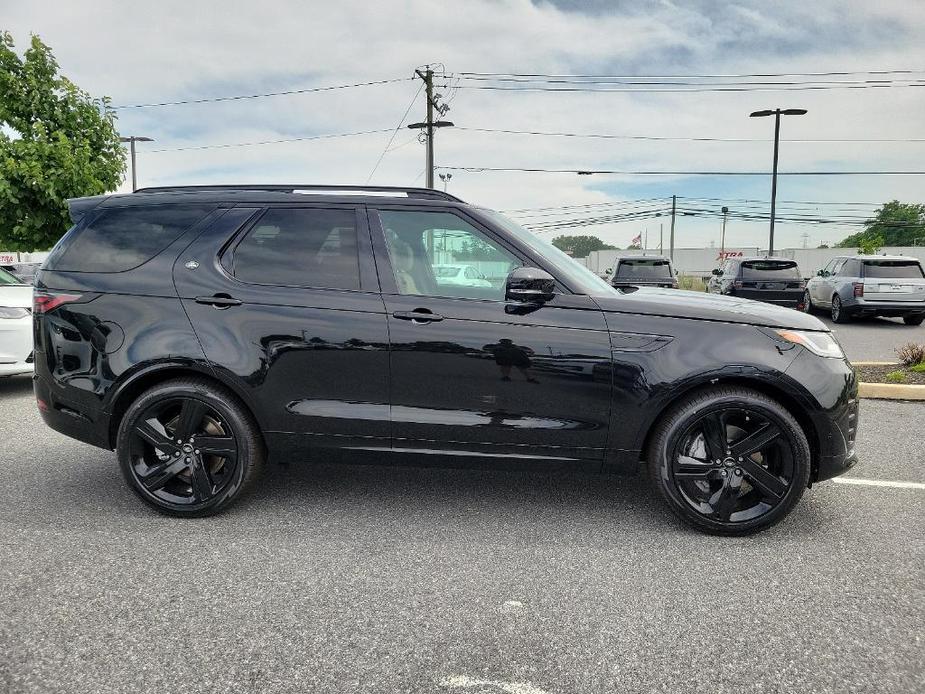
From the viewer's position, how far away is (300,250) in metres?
3.89

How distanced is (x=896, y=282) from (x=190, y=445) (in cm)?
1627

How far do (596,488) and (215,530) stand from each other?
2241 millimetres

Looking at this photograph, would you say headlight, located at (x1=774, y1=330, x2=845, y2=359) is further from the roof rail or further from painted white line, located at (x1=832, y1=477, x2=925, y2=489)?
the roof rail

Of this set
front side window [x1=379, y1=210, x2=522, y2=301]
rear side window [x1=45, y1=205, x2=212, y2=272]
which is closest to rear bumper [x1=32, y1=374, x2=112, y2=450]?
rear side window [x1=45, y1=205, x2=212, y2=272]

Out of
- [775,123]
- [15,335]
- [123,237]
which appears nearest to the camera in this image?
[123,237]

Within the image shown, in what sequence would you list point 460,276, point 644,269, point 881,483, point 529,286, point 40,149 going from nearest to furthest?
point 529,286
point 460,276
point 881,483
point 40,149
point 644,269

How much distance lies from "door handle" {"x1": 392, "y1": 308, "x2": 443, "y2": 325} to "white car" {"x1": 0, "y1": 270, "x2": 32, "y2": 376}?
17.1 ft

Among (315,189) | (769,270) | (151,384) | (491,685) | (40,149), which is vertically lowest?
(491,685)

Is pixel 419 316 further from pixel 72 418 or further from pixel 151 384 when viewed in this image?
pixel 72 418

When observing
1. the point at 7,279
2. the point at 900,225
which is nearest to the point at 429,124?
the point at 7,279

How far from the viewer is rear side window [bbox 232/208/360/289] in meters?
3.83

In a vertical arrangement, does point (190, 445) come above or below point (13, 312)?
below

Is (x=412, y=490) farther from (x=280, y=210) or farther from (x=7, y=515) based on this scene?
(x=7, y=515)

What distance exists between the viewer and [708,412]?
354 cm
